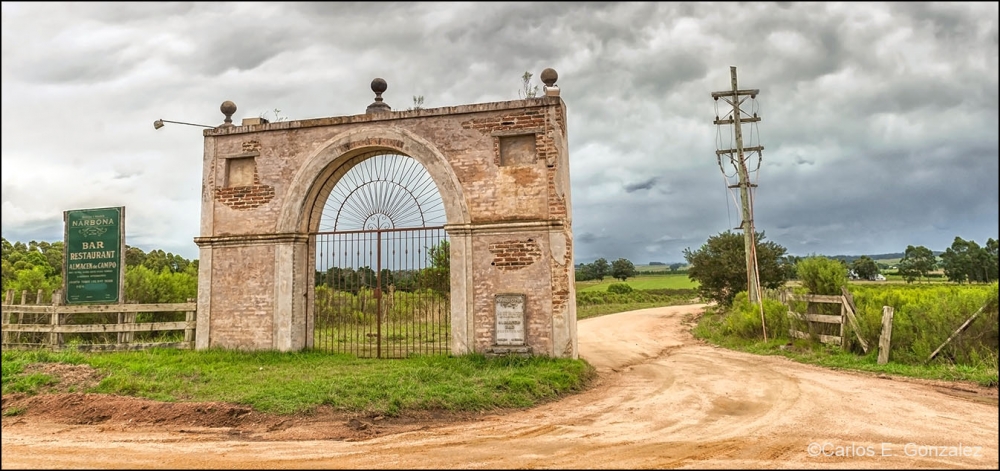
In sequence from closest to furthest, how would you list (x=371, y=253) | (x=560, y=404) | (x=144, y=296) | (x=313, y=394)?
1. (x=313, y=394)
2. (x=560, y=404)
3. (x=371, y=253)
4. (x=144, y=296)

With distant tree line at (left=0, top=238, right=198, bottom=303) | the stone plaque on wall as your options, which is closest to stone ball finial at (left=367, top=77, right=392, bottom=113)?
the stone plaque on wall

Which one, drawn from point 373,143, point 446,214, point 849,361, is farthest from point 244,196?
point 849,361

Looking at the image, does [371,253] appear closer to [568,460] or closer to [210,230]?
[210,230]

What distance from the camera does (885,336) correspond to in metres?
10.6

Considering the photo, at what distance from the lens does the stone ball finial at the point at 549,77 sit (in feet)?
35.1

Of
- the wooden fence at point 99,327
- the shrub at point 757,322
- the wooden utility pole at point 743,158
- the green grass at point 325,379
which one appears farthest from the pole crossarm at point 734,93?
the wooden fence at point 99,327

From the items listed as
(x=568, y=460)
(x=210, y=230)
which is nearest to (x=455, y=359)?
(x=568, y=460)

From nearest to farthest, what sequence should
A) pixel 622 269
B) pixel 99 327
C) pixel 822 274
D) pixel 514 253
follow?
pixel 514 253
pixel 99 327
pixel 822 274
pixel 622 269

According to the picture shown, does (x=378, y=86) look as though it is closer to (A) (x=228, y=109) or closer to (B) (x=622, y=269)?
(A) (x=228, y=109)

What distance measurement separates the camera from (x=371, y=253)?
11.5m

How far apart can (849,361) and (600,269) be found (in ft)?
184

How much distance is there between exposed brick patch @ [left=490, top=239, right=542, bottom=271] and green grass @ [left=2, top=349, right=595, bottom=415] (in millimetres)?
1658

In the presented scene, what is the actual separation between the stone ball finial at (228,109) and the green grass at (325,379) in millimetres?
4902

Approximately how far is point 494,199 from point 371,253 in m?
2.79
